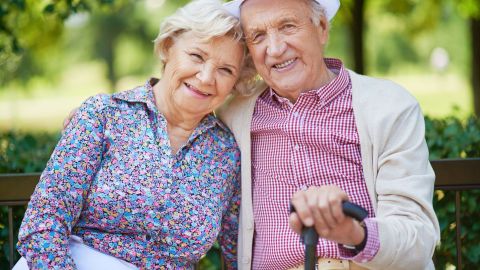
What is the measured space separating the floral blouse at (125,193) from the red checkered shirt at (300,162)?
0.66 feet

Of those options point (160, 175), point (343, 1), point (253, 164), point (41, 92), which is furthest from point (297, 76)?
point (41, 92)

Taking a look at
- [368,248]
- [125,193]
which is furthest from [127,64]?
[368,248]

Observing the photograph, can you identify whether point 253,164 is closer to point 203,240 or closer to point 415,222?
point 203,240

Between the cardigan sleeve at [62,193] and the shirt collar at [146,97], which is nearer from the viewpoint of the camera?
the cardigan sleeve at [62,193]

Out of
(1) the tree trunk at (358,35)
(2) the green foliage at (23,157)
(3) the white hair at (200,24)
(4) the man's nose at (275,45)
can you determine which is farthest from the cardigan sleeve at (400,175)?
(1) the tree trunk at (358,35)

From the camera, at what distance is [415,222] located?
8.64 ft

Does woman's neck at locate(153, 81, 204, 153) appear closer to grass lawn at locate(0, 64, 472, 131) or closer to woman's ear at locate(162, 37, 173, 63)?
woman's ear at locate(162, 37, 173, 63)

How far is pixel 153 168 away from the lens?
9.42ft

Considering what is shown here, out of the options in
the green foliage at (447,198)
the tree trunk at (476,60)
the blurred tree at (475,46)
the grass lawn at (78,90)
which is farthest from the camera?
the grass lawn at (78,90)

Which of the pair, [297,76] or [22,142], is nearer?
[297,76]

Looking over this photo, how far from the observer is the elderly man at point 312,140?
2.76 m

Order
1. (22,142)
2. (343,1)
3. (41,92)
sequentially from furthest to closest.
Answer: (41,92), (343,1), (22,142)

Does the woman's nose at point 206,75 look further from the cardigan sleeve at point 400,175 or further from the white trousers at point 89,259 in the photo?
the white trousers at point 89,259

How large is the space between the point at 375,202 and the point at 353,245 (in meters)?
0.60
